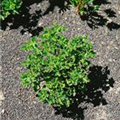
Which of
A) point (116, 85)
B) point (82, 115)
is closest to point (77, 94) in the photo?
point (82, 115)

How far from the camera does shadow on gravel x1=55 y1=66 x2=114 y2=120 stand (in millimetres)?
5328

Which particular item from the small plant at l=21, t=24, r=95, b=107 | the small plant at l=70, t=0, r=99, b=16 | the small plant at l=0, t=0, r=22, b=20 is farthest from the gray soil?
the small plant at l=21, t=24, r=95, b=107

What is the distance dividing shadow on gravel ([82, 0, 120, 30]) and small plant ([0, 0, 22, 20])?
4.29ft

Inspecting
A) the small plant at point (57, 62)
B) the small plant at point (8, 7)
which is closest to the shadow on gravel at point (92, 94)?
the small plant at point (57, 62)

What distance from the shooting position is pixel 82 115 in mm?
5340

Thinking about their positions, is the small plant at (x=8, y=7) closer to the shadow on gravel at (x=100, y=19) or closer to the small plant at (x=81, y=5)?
the small plant at (x=81, y=5)

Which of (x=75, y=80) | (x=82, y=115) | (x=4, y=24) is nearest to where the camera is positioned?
(x=75, y=80)

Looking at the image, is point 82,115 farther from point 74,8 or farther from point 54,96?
point 74,8

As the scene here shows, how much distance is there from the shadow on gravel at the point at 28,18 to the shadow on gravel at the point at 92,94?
136 cm

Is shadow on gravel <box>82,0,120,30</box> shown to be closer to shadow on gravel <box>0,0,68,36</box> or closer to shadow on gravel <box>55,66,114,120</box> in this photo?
shadow on gravel <box>0,0,68,36</box>

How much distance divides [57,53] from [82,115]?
3.97ft

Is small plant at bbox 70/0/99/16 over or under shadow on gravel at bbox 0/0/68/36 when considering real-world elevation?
over

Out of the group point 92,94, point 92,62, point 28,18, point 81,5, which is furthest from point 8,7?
point 92,94

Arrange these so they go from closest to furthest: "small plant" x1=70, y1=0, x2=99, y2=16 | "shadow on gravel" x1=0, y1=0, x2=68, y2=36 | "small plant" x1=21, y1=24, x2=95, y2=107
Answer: "small plant" x1=21, y1=24, x2=95, y2=107 → "small plant" x1=70, y1=0, x2=99, y2=16 → "shadow on gravel" x1=0, y1=0, x2=68, y2=36
